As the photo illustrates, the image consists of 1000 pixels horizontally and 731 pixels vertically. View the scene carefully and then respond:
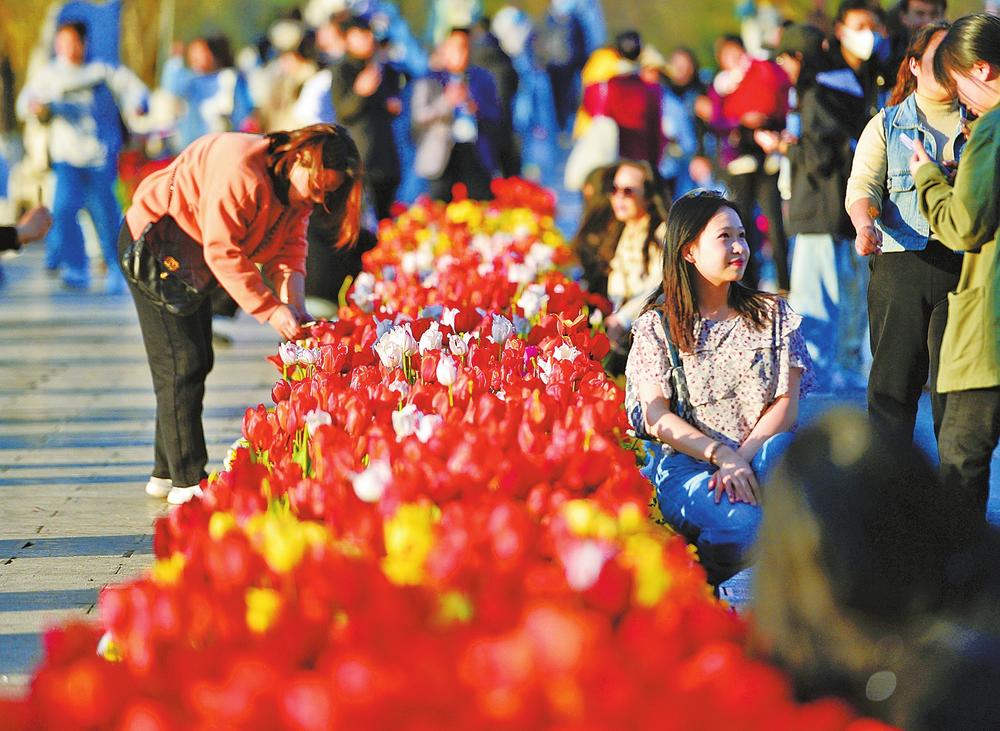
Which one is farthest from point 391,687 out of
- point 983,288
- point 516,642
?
point 983,288

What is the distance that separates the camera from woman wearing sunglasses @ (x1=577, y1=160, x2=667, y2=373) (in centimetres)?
676

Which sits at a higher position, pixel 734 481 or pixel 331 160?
pixel 331 160

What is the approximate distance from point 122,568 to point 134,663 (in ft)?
9.01

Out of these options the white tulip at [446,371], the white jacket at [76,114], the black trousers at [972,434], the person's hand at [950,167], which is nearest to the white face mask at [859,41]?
the person's hand at [950,167]

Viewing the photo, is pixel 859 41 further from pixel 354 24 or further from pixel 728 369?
pixel 354 24

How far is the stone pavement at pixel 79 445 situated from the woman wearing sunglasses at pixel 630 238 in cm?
97

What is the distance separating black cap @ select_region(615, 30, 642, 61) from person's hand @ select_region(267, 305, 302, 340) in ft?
22.1

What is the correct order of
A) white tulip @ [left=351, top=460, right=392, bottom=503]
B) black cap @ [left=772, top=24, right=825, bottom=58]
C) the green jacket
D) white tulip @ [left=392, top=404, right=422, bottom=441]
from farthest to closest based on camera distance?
black cap @ [left=772, top=24, right=825, bottom=58]
the green jacket
white tulip @ [left=392, top=404, right=422, bottom=441]
white tulip @ [left=351, top=460, right=392, bottom=503]

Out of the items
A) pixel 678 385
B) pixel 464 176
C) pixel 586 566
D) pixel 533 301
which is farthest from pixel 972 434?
pixel 464 176

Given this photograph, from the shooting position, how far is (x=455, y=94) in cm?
1195

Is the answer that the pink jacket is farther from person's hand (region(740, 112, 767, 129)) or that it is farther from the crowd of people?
person's hand (region(740, 112, 767, 129))

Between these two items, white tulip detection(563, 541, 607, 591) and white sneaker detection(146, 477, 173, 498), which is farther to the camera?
white sneaker detection(146, 477, 173, 498)

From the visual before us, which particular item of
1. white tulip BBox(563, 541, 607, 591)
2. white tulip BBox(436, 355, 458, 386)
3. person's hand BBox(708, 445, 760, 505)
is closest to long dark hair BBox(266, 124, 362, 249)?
white tulip BBox(436, 355, 458, 386)

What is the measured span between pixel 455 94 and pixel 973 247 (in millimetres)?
8147
